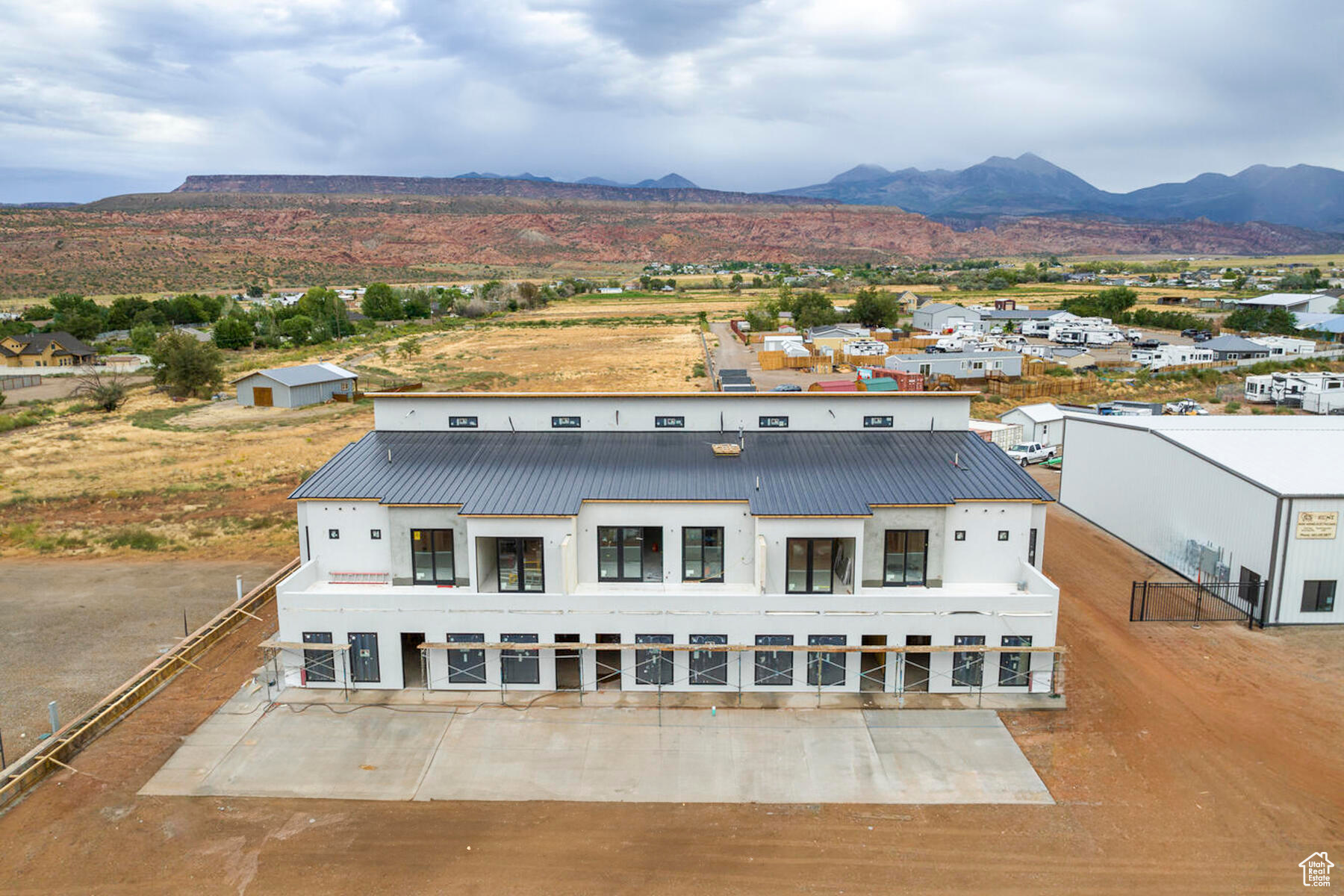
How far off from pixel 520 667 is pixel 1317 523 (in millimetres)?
22992

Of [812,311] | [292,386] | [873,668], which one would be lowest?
[873,668]

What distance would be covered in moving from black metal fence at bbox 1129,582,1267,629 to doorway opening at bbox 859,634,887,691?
9.26 metres

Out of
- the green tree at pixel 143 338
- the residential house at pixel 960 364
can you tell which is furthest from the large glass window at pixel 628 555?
the green tree at pixel 143 338

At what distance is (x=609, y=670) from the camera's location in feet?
68.7

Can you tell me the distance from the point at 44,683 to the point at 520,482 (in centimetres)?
1382

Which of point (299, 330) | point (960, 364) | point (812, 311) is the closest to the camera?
point (960, 364)

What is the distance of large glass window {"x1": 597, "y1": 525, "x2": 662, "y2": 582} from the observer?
70.4ft

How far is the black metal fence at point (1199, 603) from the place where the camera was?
24.7 metres

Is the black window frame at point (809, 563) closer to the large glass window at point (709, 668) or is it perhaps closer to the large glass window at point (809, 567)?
the large glass window at point (809, 567)

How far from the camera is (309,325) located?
336 feet

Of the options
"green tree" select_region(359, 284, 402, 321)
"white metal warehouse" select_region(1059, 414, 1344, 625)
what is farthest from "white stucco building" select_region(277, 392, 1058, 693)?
"green tree" select_region(359, 284, 402, 321)

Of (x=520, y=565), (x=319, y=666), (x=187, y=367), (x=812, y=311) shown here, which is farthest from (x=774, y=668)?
(x=812, y=311)

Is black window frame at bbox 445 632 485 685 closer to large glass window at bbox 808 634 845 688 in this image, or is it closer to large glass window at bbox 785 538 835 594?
large glass window at bbox 785 538 835 594

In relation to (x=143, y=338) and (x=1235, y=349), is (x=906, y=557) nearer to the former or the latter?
(x=1235, y=349)
